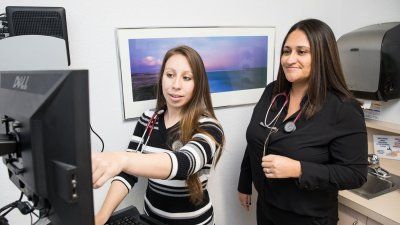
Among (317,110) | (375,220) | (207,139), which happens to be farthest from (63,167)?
(375,220)

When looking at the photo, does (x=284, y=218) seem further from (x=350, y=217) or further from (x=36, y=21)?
(x=36, y=21)

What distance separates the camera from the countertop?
1.34 meters

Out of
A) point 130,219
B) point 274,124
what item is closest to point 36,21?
point 130,219

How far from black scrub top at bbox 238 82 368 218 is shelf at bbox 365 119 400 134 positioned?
75cm

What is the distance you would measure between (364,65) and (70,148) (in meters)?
1.80

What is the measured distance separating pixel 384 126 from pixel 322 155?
88 centimetres

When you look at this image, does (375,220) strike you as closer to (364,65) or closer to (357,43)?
(364,65)

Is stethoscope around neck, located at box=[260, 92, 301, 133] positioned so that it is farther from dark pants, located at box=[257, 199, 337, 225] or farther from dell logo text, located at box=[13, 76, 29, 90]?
dell logo text, located at box=[13, 76, 29, 90]

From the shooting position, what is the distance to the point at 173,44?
1.52 meters

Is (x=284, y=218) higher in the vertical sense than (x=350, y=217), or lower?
higher

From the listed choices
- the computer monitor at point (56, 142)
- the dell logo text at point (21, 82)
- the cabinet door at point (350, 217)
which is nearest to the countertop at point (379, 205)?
the cabinet door at point (350, 217)

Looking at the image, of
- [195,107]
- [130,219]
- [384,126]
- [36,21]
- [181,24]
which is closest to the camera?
[130,219]

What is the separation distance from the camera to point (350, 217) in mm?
Answer: 1553

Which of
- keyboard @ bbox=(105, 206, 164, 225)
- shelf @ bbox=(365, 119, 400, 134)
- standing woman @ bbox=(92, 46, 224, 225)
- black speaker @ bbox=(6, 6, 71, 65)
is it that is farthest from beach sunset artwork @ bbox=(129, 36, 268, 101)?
shelf @ bbox=(365, 119, 400, 134)
